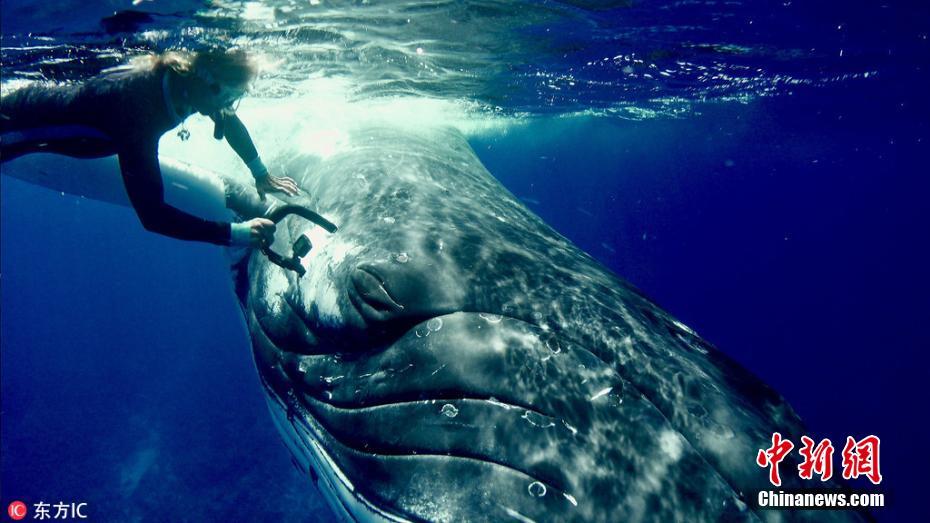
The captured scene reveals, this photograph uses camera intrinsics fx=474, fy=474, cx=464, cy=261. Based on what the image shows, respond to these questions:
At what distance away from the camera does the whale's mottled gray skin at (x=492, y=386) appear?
2.53 metres

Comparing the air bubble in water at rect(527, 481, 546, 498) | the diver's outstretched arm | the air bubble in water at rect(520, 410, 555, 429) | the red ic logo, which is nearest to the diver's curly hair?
the diver's outstretched arm

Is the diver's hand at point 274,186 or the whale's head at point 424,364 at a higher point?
the diver's hand at point 274,186

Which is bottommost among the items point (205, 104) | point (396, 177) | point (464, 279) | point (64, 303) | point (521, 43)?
point (64, 303)

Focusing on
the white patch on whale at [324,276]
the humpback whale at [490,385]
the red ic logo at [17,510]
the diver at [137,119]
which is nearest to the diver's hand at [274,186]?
the diver at [137,119]

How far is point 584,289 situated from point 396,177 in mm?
2740

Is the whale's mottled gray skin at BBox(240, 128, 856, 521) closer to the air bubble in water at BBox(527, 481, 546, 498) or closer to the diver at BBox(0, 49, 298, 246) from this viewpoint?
the air bubble in water at BBox(527, 481, 546, 498)

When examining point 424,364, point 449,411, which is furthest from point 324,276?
point 449,411

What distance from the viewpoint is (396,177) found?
217 inches

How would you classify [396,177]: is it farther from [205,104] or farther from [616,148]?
[616,148]

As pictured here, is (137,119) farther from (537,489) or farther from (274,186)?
(537,489)

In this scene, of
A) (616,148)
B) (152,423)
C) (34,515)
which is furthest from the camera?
(616,148)

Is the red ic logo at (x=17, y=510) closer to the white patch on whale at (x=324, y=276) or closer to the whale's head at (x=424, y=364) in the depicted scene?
the whale's head at (x=424, y=364)

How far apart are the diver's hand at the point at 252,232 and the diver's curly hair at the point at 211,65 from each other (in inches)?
70.2

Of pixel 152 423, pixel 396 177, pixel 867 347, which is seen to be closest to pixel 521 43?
pixel 396 177
